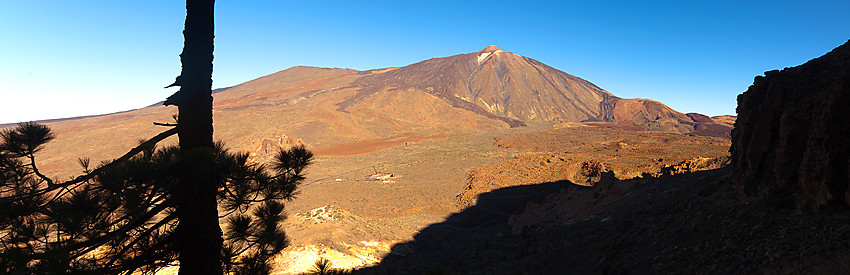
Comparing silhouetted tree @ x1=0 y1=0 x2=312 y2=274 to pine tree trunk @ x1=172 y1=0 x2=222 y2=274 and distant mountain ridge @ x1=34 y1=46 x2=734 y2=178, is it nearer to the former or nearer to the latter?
pine tree trunk @ x1=172 y1=0 x2=222 y2=274

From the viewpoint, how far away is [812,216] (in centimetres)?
672

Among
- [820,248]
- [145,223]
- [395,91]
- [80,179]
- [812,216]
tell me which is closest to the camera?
[80,179]

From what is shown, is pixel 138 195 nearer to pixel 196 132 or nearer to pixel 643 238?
pixel 196 132

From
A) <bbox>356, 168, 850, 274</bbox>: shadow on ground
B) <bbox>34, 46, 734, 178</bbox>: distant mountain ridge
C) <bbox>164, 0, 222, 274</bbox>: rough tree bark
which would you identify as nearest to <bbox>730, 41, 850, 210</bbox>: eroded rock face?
<bbox>356, 168, 850, 274</bbox>: shadow on ground

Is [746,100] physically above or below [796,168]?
above

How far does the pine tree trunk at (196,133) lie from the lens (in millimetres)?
3029

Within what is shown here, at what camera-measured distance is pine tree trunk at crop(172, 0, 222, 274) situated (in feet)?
9.94

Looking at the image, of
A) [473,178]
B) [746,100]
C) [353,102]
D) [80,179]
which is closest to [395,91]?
[353,102]

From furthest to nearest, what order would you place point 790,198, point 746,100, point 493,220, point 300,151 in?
point 493,220, point 746,100, point 790,198, point 300,151

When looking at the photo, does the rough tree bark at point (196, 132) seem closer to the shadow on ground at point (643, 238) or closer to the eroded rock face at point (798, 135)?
the shadow on ground at point (643, 238)

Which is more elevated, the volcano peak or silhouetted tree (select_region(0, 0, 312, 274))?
the volcano peak

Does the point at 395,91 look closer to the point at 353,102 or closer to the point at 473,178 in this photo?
the point at 353,102

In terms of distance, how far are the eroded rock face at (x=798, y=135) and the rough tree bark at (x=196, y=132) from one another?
32.9ft

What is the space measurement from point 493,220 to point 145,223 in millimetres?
20474
